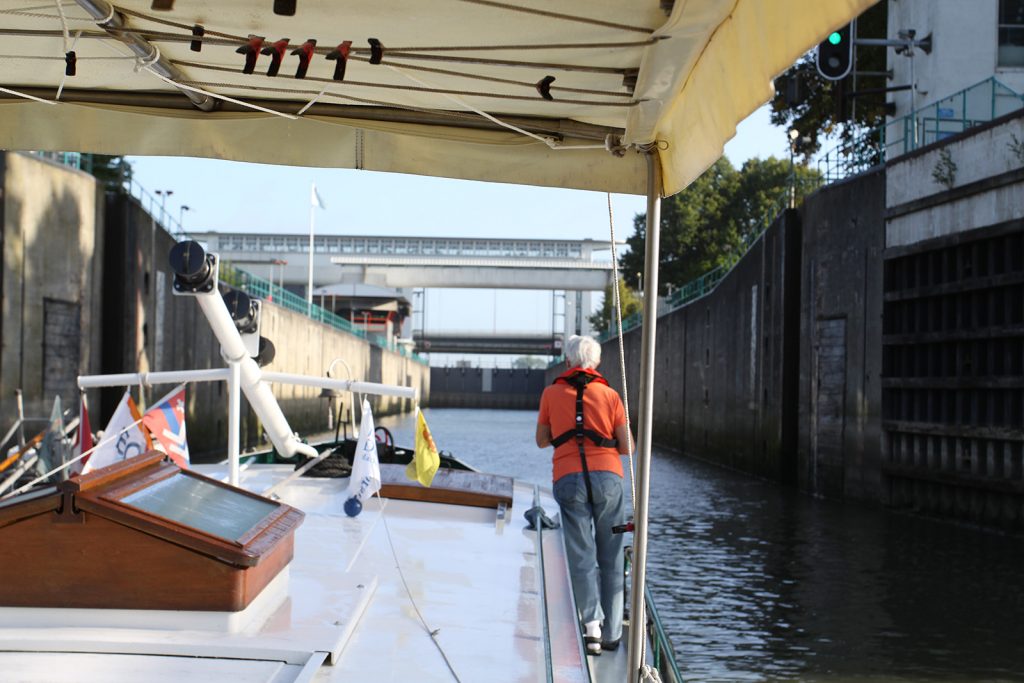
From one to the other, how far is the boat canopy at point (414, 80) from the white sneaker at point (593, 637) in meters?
2.40

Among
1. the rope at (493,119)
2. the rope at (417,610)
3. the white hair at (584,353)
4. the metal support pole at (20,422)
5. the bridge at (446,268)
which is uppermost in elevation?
the bridge at (446,268)

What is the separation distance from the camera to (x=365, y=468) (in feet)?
23.1

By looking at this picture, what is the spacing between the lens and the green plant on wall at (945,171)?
16172 mm

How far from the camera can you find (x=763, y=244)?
80.5 ft

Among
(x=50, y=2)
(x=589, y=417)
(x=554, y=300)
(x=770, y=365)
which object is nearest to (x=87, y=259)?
(x=770, y=365)

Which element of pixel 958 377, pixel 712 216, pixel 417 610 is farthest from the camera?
pixel 712 216

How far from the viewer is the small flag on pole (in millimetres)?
6902

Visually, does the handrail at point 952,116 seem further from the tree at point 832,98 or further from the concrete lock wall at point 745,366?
the tree at point 832,98

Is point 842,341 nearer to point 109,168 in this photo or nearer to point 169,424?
point 169,424

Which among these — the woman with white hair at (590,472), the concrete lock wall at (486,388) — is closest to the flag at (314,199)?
the woman with white hair at (590,472)

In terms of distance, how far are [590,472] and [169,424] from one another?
133 inches

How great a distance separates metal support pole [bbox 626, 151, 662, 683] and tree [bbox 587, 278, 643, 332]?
61547 millimetres

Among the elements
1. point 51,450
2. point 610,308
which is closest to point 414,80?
point 51,450

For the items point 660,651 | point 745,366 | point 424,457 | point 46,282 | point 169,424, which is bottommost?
point 660,651
